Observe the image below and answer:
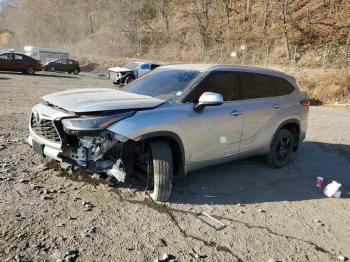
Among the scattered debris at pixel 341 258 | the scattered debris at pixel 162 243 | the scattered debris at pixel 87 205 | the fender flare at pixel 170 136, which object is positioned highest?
the fender flare at pixel 170 136

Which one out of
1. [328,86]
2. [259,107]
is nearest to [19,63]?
[328,86]

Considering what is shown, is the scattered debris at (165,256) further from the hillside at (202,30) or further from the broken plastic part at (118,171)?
the hillside at (202,30)

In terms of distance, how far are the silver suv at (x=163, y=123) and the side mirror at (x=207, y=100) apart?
13 millimetres

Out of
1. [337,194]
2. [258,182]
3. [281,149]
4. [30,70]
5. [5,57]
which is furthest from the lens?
[30,70]

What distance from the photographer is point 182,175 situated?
4.82 m

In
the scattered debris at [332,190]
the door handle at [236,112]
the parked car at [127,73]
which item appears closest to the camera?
the door handle at [236,112]

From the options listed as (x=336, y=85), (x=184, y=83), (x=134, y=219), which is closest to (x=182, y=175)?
(x=134, y=219)

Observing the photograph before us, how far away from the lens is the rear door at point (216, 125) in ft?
15.8

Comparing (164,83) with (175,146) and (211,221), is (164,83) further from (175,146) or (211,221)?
(211,221)

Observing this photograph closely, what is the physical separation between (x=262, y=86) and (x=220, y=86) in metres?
1.09

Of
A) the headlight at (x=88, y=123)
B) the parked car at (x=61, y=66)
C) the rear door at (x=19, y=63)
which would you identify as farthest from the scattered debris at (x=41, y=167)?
the parked car at (x=61, y=66)

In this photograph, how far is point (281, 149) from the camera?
650 centimetres

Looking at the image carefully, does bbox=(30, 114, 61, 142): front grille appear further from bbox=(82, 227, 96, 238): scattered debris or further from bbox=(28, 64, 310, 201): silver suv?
bbox=(82, 227, 96, 238): scattered debris

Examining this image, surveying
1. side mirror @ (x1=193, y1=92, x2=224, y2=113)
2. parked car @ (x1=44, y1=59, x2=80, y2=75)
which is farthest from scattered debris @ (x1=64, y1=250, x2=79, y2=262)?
parked car @ (x1=44, y1=59, x2=80, y2=75)
